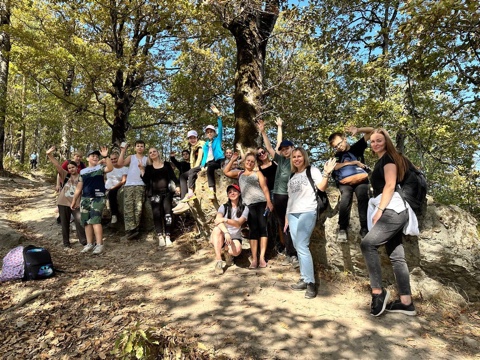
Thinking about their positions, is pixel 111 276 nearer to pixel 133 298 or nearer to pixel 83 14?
pixel 133 298

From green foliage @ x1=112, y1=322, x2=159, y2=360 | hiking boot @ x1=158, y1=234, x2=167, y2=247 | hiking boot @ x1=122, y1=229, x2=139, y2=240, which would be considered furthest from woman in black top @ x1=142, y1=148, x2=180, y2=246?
green foliage @ x1=112, y1=322, x2=159, y2=360

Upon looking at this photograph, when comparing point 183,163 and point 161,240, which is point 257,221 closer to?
point 161,240

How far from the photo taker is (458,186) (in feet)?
38.4

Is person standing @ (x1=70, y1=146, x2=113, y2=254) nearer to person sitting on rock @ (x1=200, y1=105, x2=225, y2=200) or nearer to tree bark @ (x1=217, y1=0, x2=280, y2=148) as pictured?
person sitting on rock @ (x1=200, y1=105, x2=225, y2=200)

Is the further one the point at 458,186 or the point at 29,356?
the point at 458,186

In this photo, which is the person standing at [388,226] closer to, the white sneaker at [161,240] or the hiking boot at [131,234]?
the white sneaker at [161,240]

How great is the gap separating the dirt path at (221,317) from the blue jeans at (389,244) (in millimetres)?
540

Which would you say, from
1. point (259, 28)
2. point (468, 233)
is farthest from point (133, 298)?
point (259, 28)

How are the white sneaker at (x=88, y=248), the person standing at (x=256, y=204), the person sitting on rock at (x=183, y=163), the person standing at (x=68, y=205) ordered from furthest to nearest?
1. the person sitting on rock at (x=183, y=163)
2. the person standing at (x=68, y=205)
3. the white sneaker at (x=88, y=248)
4. the person standing at (x=256, y=204)

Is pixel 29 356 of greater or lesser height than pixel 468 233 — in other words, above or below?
below

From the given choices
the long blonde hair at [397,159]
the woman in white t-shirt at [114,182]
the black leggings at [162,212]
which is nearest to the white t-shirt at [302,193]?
the long blonde hair at [397,159]

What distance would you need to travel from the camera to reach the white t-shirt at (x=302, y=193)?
4.56 m

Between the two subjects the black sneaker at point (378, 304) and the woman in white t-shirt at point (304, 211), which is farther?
the woman in white t-shirt at point (304, 211)

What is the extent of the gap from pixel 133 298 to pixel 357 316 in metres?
3.35
